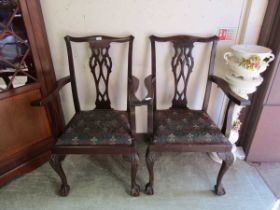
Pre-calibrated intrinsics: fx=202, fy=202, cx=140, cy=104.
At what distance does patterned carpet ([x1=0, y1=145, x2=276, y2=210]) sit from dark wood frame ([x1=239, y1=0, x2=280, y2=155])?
0.32 metres

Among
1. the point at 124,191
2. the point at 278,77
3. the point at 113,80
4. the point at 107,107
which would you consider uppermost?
the point at 278,77

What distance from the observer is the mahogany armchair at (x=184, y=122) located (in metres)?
1.25

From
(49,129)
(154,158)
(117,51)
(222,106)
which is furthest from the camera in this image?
(222,106)

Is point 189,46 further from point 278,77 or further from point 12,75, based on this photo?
point 12,75

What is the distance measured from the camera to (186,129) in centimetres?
132

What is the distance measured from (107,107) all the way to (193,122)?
673mm

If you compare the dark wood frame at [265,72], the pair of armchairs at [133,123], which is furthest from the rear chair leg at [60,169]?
the dark wood frame at [265,72]

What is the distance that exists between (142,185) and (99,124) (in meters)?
0.58

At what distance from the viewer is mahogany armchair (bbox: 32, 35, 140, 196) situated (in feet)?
4.12

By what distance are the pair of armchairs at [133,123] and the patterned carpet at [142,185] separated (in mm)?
83

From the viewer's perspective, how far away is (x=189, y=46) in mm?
1475

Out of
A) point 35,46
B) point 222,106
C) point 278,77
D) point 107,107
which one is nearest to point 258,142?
point 222,106

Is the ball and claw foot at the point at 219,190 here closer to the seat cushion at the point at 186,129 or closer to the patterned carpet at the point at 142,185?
the patterned carpet at the point at 142,185

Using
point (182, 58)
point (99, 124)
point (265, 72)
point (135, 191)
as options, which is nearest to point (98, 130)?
point (99, 124)
